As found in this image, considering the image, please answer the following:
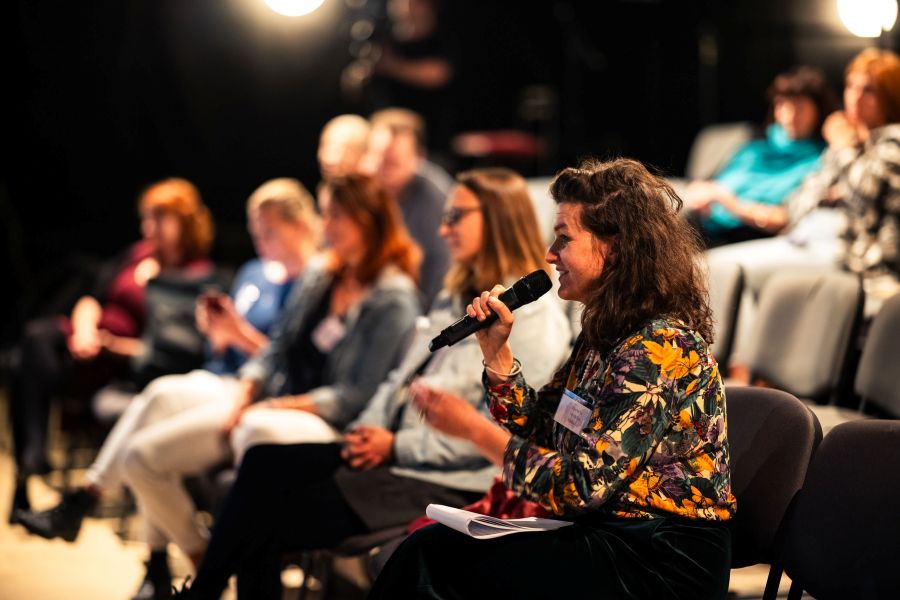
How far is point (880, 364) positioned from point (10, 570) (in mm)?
2852

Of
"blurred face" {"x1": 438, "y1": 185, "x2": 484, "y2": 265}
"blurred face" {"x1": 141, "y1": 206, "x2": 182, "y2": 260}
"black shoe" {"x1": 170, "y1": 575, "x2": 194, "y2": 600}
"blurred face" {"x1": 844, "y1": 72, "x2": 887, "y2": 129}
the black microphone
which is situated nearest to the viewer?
the black microphone

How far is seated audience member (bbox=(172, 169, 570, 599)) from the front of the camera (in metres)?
2.50

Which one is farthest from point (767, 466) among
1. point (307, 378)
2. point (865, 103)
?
point (865, 103)

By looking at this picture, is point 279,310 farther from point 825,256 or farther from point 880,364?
point 880,364

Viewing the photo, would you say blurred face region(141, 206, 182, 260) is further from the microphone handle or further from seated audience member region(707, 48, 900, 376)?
the microphone handle

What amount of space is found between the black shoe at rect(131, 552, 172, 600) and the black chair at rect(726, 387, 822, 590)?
73.4 inches

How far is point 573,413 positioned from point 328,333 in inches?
68.5

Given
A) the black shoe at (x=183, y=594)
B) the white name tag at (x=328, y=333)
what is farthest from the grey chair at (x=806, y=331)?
the black shoe at (x=183, y=594)

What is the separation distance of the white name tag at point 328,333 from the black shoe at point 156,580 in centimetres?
82

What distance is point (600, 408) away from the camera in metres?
1.71

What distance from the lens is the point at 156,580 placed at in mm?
3209

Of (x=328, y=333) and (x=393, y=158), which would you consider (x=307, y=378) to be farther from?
(x=393, y=158)

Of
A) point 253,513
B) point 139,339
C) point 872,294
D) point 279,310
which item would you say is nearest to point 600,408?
point 253,513

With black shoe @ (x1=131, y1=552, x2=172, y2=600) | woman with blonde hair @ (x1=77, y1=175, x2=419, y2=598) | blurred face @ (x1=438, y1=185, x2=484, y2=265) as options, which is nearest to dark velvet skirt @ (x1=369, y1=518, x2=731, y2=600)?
blurred face @ (x1=438, y1=185, x2=484, y2=265)
